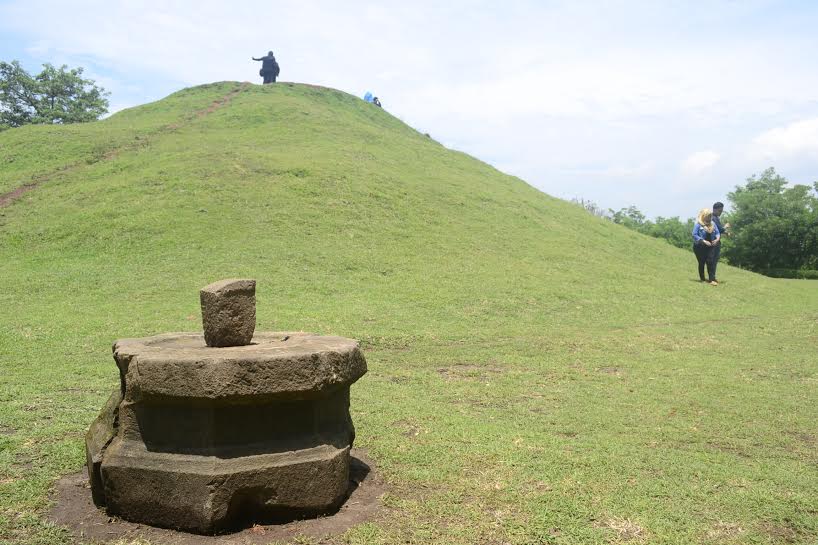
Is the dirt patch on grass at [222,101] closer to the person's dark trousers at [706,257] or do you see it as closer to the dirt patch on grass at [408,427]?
the person's dark trousers at [706,257]

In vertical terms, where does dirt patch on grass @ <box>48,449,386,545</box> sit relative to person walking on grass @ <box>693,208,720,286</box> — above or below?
below

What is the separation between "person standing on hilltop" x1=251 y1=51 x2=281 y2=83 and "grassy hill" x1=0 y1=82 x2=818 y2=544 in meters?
10.3

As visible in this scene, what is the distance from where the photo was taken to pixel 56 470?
16.7 ft

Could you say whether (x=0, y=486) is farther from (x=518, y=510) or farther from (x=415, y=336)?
(x=415, y=336)

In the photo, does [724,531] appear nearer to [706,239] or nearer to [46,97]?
[706,239]

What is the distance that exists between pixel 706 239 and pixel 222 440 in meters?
18.7

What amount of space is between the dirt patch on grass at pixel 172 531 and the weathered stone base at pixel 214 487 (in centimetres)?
6

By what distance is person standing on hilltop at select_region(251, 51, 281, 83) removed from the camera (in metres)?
40.2

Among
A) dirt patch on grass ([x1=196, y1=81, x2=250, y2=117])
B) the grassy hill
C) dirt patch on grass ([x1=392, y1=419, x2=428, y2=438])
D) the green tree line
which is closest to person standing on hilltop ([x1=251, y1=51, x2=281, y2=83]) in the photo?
dirt patch on grass ([x1=196, y1=81, x2=250, y2=117])

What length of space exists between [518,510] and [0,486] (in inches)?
144

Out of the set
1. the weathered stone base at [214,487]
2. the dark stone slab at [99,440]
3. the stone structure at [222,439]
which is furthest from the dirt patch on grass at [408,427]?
the dark stone slab at [99,440]

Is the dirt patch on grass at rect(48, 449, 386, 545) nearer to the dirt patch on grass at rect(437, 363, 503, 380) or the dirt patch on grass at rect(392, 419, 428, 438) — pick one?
the dirt patch on grass at rect(392, 419, 428, 438)

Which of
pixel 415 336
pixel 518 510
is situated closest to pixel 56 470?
pixel 518 510

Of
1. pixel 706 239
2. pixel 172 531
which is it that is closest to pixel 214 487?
pixel 172 531
